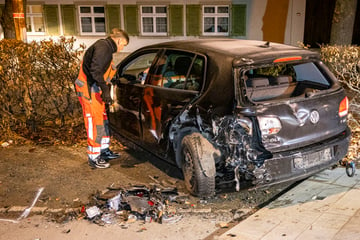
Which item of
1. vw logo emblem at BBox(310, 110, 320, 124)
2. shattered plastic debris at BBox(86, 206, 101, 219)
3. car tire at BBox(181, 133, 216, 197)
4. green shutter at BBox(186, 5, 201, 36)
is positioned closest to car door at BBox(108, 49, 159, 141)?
car tire at BBox(181, 133, 216, 197)

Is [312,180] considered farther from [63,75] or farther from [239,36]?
[239,36]

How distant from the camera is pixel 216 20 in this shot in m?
16.5

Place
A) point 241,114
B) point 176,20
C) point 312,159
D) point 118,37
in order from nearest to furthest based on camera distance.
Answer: point 241,114 → point 312,159 → point 118,37 → point 176,20

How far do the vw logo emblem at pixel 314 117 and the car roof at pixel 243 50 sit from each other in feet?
2.14

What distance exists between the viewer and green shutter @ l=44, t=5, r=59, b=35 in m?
16.9

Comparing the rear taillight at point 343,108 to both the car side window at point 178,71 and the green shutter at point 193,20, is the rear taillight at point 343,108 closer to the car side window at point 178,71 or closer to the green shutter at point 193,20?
the car side window at point 178,71

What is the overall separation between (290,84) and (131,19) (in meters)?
13.3

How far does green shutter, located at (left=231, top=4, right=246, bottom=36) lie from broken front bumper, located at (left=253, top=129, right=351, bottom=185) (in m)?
12.8

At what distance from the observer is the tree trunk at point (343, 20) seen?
9.63 m

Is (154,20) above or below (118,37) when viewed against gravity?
above

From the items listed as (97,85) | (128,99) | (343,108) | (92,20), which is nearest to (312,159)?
(343,108)

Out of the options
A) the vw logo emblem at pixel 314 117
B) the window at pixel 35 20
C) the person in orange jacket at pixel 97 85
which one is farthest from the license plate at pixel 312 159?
the window at pixel 35 20

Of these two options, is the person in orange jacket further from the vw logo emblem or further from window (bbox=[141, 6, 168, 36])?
window (bbox=[141, 6, 168, 36])

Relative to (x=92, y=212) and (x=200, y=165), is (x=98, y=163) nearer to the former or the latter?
(x=92, y=212)
